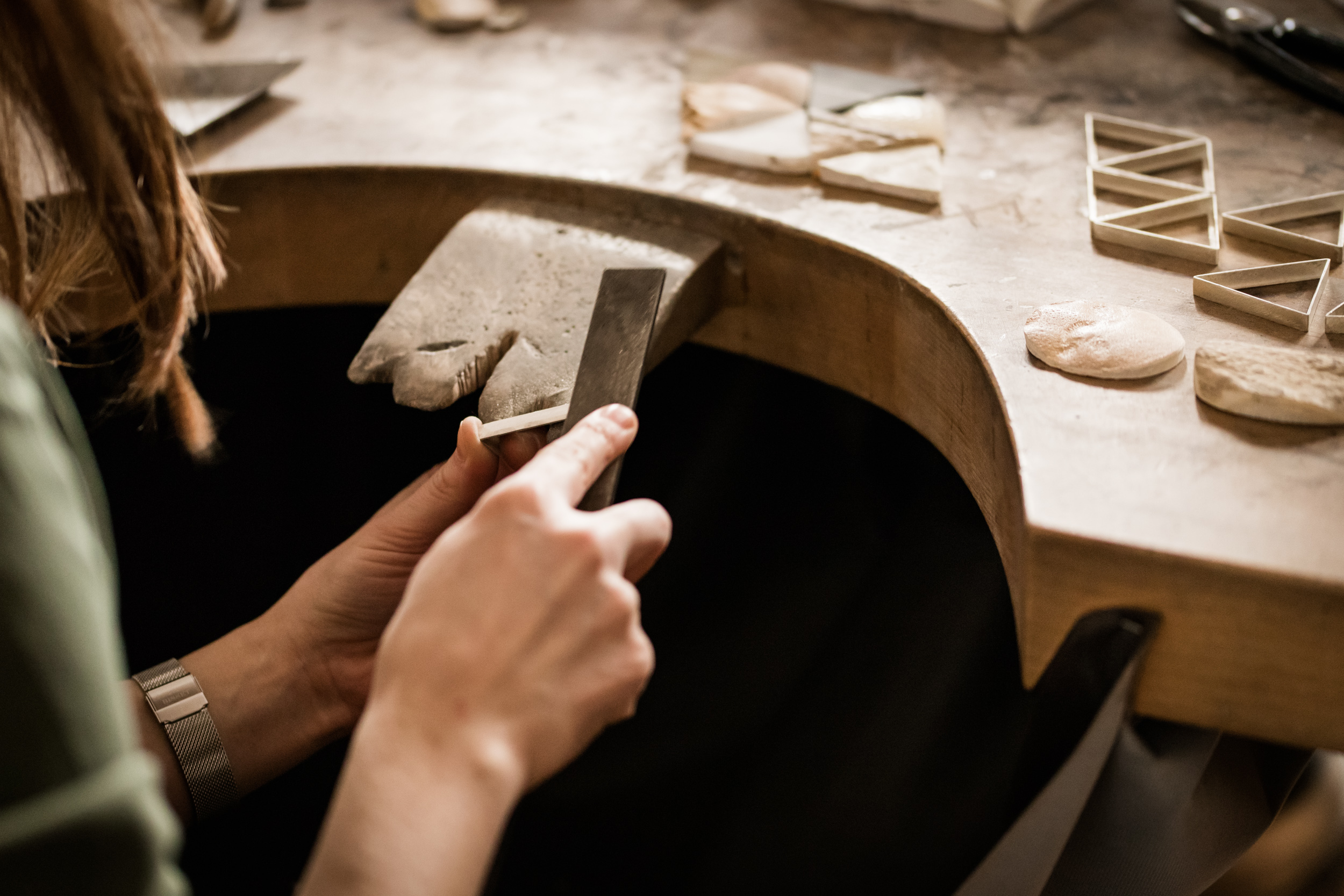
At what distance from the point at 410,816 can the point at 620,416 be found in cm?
23

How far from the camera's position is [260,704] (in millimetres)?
654

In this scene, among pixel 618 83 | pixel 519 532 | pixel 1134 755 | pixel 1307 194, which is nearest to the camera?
pixel 519 532

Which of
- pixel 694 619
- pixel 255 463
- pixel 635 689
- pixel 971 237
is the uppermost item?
pixel 971 237

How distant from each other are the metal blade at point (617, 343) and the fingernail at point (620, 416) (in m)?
0.02

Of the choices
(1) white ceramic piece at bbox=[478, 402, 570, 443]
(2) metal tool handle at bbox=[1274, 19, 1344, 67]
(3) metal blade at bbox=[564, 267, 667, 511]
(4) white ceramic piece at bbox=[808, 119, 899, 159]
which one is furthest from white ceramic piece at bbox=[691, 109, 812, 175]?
(2) metal tool handle at bbox=[1274, 19, 1344, 67]

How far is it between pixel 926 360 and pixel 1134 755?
0.99 ft

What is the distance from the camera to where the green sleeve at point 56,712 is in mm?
294

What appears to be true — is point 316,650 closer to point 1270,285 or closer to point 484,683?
point 484,683

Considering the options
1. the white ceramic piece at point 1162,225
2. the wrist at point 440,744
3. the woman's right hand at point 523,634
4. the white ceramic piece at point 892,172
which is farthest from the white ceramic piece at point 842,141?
the wrist at point 440,744

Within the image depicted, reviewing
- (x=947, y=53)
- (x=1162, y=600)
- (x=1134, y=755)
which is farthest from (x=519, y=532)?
(x=947, y=53)

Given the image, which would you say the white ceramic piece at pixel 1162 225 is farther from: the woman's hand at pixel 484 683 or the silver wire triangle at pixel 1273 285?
the woman's hand at pixel 484 683

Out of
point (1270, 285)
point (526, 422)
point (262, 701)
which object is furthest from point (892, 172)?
point (262, 701)

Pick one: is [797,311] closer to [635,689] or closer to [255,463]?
[635,689]

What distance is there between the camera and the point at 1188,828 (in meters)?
0.60
